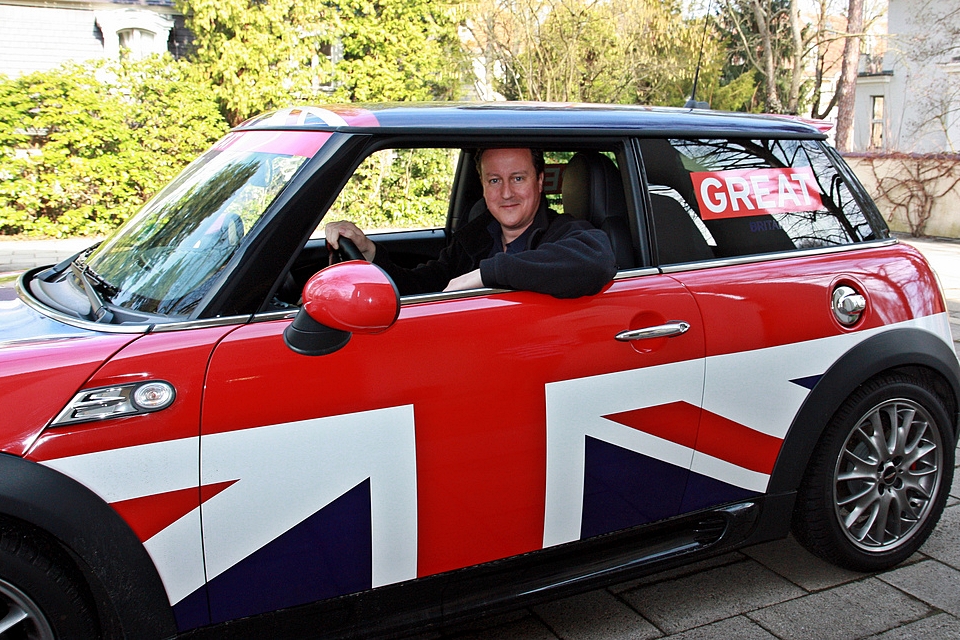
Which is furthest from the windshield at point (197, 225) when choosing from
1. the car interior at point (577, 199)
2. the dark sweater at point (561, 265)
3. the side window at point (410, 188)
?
the side window at point (410, 188)

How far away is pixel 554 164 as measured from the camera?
11.7 feet

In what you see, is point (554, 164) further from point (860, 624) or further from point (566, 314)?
point (860, 624)

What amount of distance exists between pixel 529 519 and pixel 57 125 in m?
12.9

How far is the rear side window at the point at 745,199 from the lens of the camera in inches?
110

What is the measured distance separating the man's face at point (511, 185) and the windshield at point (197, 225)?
0.78m

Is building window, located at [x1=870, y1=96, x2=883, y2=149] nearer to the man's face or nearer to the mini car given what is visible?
the mini car

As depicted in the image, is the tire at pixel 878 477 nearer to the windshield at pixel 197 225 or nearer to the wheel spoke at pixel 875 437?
the wheel spoke at pixel 875 437

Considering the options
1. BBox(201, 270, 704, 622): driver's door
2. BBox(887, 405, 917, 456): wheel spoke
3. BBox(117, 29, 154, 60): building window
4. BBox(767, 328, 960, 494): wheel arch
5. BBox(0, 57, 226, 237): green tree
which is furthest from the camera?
BBox(117, 29, 154, 60): building window

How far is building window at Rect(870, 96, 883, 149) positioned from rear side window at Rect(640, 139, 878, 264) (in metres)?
31.7

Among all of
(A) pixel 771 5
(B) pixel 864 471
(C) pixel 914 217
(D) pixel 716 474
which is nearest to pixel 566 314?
(D) pixel 716 474

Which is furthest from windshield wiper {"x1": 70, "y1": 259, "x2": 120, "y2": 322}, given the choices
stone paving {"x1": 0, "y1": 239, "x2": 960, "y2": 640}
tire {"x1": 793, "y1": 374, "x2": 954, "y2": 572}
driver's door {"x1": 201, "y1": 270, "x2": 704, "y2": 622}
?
tire {"x1": 793, "y1": 374, "x2": 954, "y2": 572}

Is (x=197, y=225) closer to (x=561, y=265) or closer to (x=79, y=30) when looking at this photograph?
(x=561, y=265)

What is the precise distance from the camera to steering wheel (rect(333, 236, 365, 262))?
3.00 meters

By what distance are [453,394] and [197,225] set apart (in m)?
0.87
